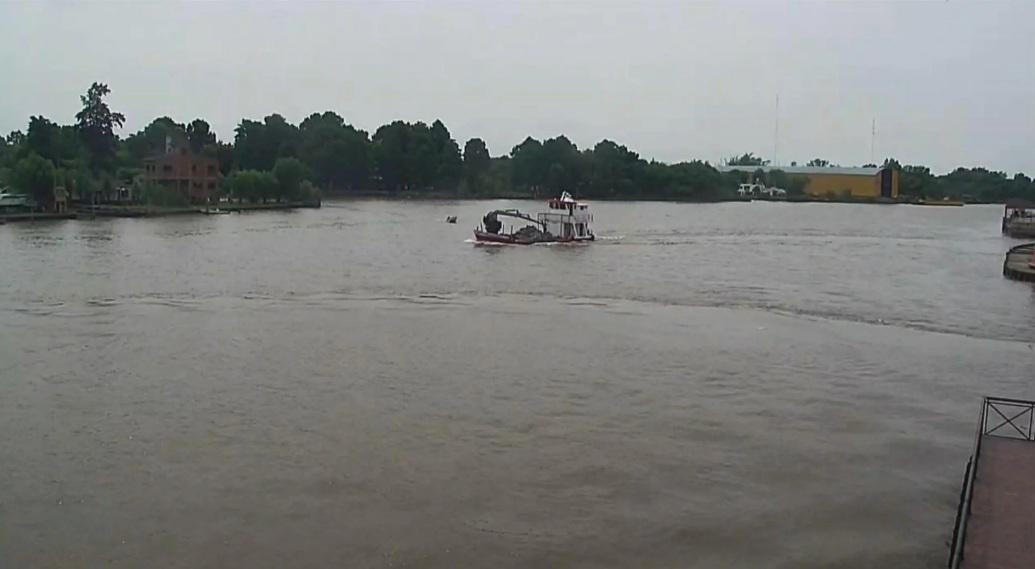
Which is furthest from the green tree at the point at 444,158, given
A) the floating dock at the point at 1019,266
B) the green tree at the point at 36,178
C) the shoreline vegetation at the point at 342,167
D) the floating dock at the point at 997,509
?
the floating dock at the point at 997,509

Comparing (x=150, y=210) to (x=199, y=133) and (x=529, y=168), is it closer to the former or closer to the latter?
(x=199, y=133)

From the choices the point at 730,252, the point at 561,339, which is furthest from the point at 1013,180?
the point at 561,339

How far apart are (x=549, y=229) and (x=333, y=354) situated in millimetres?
31062

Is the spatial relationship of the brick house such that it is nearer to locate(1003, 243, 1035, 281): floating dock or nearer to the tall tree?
the tall tree

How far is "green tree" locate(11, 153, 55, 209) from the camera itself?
6344 centimetres

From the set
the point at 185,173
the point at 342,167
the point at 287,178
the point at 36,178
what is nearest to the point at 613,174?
the point at 342,167

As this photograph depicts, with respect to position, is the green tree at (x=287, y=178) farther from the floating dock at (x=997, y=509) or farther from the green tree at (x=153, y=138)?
the floating dock at (x=997, y=509)

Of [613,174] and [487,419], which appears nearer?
[487,419]

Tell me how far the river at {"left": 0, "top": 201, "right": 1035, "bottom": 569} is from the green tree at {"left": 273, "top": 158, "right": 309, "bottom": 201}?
59600mm

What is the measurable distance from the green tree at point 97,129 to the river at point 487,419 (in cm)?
6521

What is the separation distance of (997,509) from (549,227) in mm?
40381

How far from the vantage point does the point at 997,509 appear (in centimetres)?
806

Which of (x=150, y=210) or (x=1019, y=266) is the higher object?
(x=150, y=210)

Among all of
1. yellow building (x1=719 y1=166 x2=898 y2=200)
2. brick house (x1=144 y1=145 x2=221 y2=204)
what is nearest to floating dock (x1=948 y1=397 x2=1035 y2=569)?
brick house (x1=144 y1=145 x2=221 y2=204)
